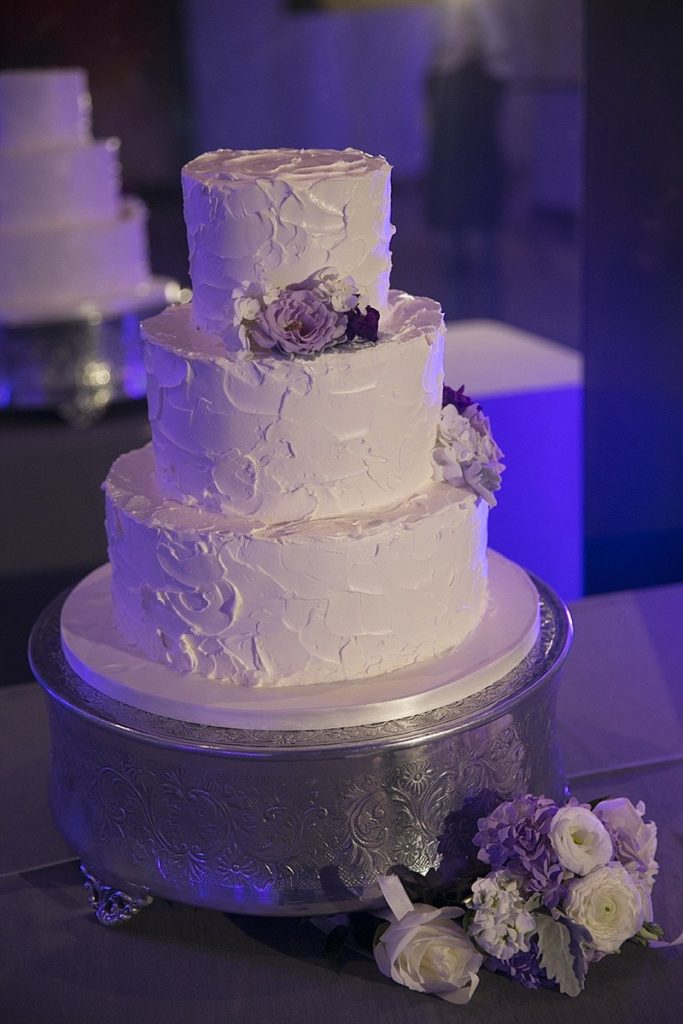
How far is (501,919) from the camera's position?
72.7 inches

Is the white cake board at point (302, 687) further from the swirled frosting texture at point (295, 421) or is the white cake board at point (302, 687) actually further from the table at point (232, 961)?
the table at point (232, 961)

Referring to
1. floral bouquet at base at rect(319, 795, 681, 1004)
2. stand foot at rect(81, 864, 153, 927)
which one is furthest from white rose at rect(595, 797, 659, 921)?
stand foot at rect(81, 864, 153, 927)

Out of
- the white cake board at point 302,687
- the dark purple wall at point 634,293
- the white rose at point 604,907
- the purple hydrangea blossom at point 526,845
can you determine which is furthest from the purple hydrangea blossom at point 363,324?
the dark purple wall at point 634,293

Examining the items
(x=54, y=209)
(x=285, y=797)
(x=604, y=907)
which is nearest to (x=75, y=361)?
(x=54, y=209)

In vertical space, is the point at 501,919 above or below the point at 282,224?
below

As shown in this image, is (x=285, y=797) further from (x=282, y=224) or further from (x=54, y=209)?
(x=54, y=209)

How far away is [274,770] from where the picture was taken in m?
1.88

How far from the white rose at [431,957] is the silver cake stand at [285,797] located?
0.09 m

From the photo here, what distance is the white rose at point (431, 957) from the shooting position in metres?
1.85

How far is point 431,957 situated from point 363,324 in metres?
0.99

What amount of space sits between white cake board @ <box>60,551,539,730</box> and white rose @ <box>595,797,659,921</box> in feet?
0.98

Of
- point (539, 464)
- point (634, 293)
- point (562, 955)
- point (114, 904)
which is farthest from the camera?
point (539, 464)

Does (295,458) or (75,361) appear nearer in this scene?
(295,458)

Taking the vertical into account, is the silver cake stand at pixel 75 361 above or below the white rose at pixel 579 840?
above
